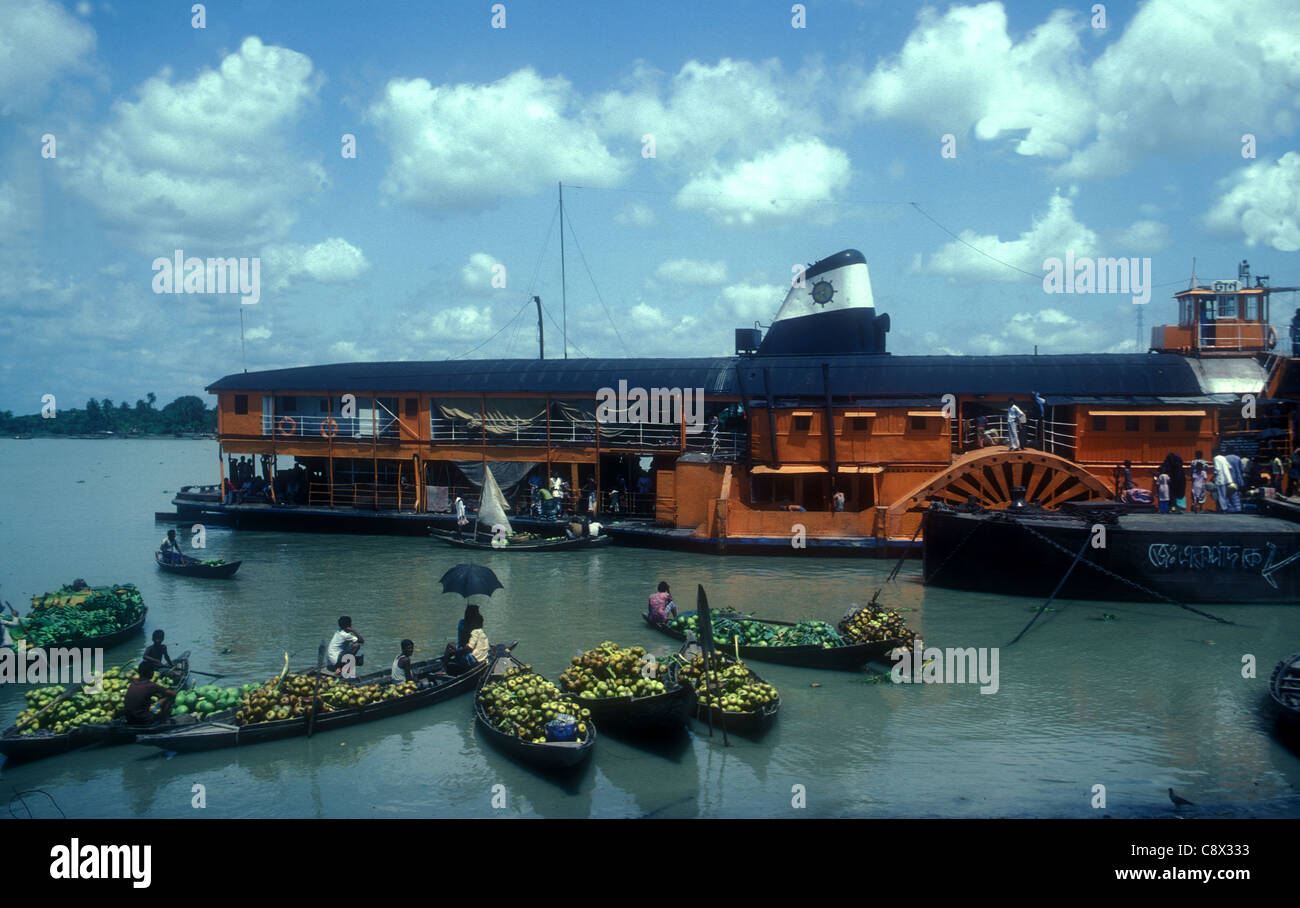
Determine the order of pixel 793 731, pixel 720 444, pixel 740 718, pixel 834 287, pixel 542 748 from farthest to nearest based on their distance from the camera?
pixel 834 287 < pixel 720 444 < pixel 793 731 < pixel 740 718 < pixel 542 748

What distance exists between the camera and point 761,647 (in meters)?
17.4

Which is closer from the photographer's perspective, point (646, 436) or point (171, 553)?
point (171, 553)

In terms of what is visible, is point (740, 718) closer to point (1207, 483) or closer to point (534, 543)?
point (534, 543)

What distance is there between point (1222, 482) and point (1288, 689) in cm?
1535

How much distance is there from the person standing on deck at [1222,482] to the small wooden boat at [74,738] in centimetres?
2622

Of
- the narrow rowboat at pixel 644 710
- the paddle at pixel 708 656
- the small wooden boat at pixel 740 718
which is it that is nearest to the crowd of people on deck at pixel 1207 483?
the small wooden boat at pixel 740 718

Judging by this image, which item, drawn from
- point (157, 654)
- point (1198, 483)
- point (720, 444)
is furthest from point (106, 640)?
→ point (1198, 483)

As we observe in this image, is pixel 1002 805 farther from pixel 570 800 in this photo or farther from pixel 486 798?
pixel 486 798

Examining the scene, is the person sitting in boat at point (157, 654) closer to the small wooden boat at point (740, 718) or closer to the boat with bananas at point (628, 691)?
the boat with bananas at point (628, 691)

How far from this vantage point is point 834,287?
128 ft

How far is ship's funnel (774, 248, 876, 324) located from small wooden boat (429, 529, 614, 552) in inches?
530

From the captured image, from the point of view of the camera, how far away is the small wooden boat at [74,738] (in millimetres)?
13328

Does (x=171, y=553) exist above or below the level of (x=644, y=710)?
above
